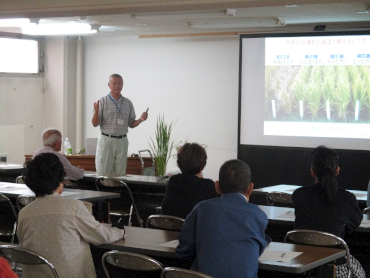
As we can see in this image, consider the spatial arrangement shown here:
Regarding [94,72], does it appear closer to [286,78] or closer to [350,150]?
[286,78]

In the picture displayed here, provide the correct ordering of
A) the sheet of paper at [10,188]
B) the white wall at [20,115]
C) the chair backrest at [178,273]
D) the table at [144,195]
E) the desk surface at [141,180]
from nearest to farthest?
the chair backrest at [178,273] → the sheet of paper at [10,188] → the desk surface at [141,180] → the table at [144,195] → the white wall at [20,115]

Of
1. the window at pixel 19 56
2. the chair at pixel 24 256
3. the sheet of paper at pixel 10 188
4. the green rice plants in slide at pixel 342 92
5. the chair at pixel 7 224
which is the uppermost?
the window at pixel 19 56

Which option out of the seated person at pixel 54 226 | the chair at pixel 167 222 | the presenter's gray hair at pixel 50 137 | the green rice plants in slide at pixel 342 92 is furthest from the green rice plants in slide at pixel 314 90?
the seated person at pixel 54 226

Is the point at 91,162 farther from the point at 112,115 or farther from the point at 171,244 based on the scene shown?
the point at 171,244

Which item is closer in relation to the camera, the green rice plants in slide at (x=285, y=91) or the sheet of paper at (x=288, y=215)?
the sheet of paper at (x=288, y=215)

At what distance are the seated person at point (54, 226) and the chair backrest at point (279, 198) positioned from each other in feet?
7.27

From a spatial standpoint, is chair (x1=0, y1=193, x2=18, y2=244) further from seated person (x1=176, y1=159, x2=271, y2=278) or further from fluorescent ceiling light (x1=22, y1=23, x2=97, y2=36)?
fluorescent ceiling light (x1=22, y1=23, x2=97, y2=36)

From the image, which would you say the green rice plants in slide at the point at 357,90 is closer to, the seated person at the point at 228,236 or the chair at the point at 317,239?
the chair at the point at 317,239

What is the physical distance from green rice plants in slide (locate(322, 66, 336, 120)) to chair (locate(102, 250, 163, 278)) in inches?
220

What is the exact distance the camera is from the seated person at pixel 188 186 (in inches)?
140

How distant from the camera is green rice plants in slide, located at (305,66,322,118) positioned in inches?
307

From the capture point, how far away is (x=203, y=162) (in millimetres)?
3713

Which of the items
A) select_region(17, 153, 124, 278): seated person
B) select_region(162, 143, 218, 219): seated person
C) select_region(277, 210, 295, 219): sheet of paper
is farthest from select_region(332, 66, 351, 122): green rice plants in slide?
select_region(17, 153, 124, 278): seated person

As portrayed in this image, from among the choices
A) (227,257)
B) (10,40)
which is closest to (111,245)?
(227,257)
